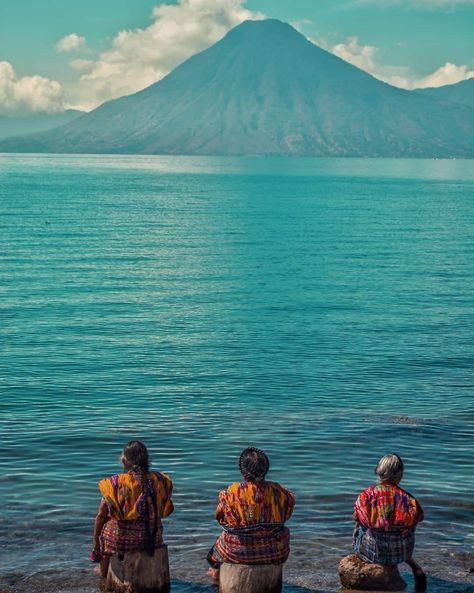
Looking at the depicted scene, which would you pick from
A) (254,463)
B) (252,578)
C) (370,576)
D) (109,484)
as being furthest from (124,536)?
(370,576)

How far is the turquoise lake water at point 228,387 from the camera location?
56.7ft

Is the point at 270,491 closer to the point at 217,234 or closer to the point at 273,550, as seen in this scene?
the point at 273,550

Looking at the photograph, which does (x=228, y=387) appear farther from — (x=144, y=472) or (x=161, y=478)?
(x=144, y=472)

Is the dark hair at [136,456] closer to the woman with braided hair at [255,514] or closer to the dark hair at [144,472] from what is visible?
the dark hair at [144,472]

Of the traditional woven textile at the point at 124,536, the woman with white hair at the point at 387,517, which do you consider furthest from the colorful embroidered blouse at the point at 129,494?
the woman with white hair at the point at 387,517

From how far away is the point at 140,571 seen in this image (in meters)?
13.2

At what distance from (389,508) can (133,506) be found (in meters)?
3.35

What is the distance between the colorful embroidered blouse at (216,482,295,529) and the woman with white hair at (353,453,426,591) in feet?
3.73

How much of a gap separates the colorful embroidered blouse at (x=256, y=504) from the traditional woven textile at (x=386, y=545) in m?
1.40

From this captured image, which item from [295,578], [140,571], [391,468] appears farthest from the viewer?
[295,578]

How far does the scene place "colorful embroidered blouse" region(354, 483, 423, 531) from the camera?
13.0 meters

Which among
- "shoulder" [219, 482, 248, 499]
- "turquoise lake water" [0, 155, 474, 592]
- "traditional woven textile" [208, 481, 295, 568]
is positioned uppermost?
"shoulder" [219, 482, 248, 499]

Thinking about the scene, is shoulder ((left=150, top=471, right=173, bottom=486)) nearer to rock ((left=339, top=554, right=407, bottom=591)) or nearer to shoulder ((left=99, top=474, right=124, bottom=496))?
shoulder ((left=99, top=474, right=124, bottom=496))

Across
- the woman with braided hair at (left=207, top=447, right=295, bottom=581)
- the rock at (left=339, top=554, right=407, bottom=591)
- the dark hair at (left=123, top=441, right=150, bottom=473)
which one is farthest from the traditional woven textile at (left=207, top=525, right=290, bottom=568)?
the dark hair at (left=123, top=441, right=150, bottom=473)
